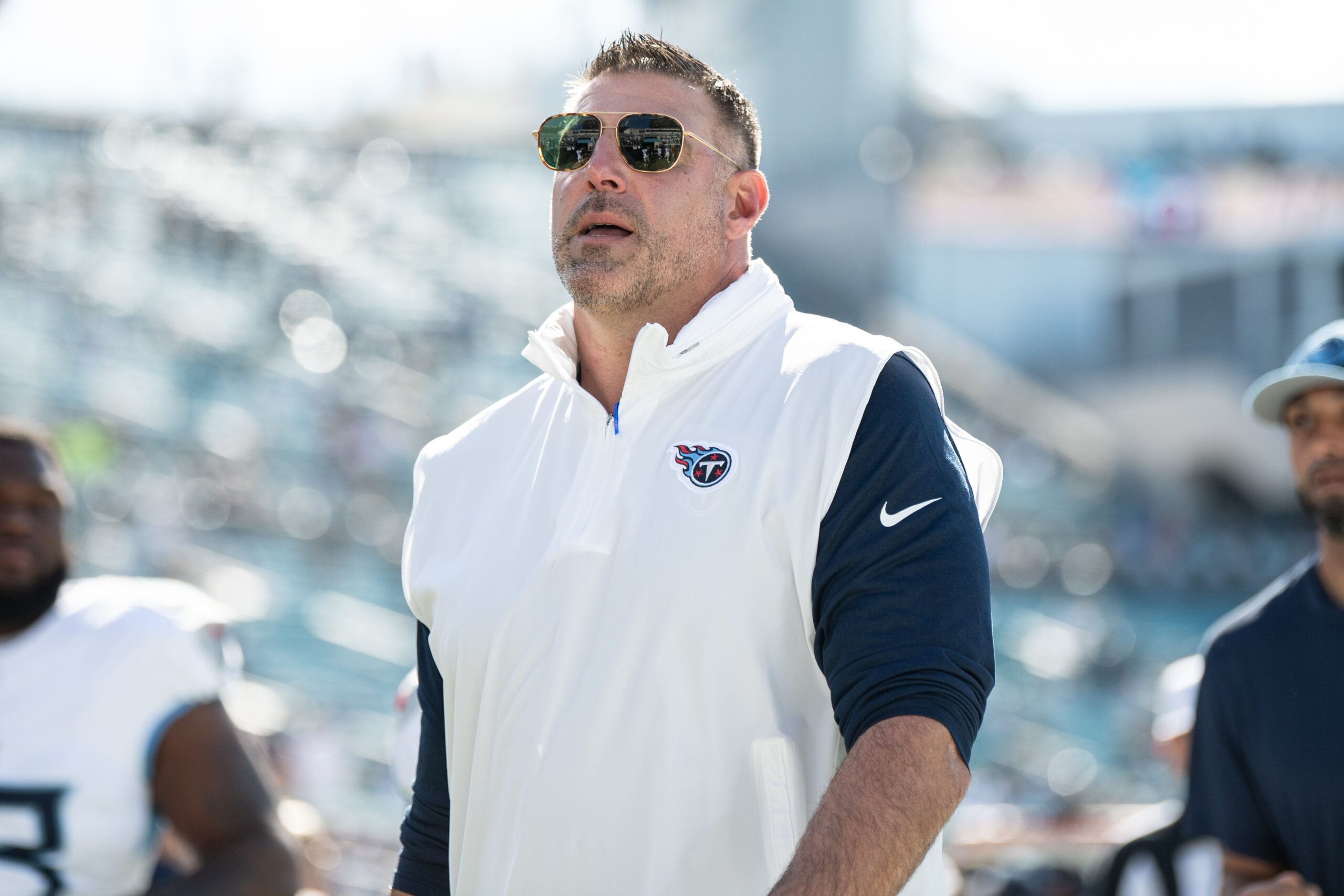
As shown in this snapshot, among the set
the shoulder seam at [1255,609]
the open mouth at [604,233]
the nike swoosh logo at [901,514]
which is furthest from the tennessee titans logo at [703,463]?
the shoulder seam at [1255,609]

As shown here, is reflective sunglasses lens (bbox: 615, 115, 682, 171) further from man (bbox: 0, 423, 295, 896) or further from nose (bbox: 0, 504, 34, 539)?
nose (bbox: 0, 504, 34, 539)

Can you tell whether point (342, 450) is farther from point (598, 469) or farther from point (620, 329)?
point (598, 469)

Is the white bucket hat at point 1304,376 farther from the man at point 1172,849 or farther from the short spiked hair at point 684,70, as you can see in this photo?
the short spiked hair at point 684,70

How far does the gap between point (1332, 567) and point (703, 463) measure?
149 cm

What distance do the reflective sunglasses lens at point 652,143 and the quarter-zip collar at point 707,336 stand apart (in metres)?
0.19

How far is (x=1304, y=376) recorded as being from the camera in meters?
2.76

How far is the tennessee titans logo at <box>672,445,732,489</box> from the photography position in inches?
69.9

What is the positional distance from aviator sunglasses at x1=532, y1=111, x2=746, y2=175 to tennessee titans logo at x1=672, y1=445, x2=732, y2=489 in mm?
436

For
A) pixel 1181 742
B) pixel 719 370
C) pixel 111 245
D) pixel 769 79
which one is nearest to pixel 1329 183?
pixel 769 79

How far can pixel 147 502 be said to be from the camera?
13.8 m

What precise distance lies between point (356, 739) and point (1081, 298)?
19.2m

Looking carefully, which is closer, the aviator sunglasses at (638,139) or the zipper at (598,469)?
the zipper at (598,469)

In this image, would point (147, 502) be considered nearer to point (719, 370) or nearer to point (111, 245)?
point (111, 245)

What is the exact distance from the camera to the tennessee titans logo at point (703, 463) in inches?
69.9
